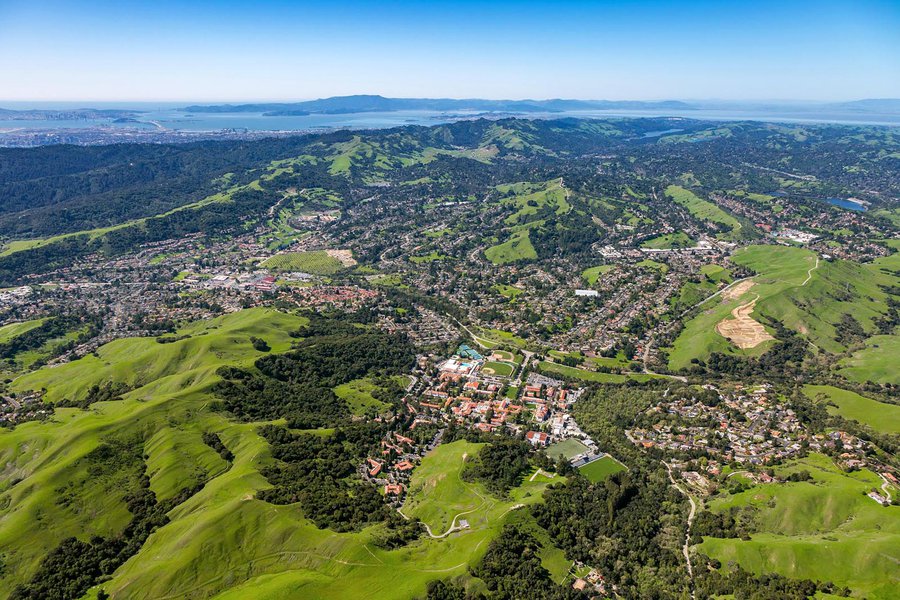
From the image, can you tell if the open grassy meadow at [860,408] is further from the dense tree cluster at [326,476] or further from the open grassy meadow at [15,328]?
the open grassy meadow at [15,328]

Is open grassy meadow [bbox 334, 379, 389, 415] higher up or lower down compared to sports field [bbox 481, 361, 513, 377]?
lower down

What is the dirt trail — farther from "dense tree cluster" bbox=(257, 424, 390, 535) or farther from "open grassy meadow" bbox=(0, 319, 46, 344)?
"open grassy meadow" bbox=(0, 319, 46, 344)

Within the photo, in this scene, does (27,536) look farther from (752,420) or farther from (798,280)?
(798,280)

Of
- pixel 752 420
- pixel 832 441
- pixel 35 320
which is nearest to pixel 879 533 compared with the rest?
pixel 832 441

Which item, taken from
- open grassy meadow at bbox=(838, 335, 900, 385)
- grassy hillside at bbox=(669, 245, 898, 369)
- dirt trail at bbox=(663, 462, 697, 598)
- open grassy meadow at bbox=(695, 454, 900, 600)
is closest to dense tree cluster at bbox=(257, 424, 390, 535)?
dirt trail at bbox=(663, 462, 697, 598)

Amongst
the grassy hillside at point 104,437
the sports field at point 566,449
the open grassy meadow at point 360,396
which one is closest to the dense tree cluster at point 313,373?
the open grassy meadow at point 360,396

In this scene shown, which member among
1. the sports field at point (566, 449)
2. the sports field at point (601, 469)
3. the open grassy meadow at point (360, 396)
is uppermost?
the sports field at point (601, 469)
